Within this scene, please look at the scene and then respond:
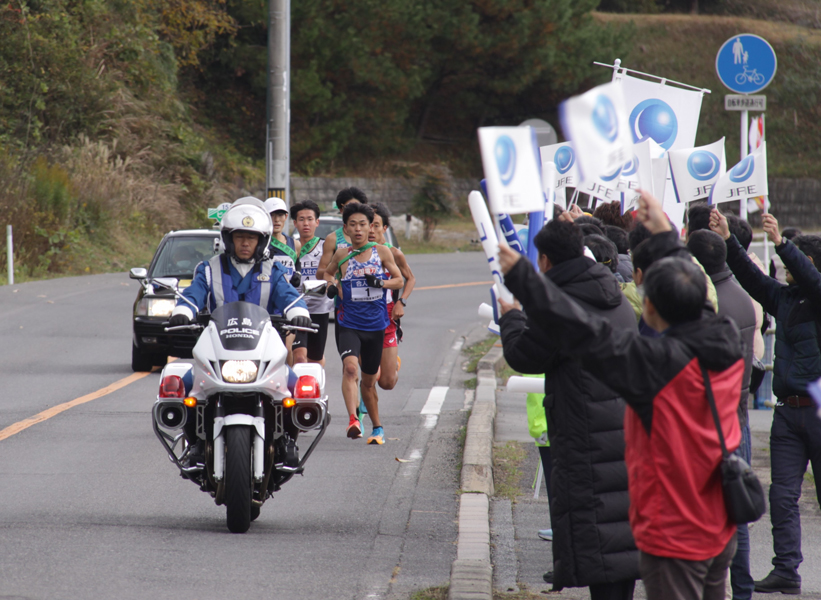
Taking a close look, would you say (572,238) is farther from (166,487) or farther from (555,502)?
(166,487)

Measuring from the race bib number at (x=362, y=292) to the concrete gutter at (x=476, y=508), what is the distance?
1.33m

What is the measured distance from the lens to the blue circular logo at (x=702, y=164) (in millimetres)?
8047

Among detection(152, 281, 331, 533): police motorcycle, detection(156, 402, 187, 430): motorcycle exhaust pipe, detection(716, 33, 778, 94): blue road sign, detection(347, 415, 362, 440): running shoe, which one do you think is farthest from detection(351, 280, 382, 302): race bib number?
detection(716, 33, 778, 94): blue road sign

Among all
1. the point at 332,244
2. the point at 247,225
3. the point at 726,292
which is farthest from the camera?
the point at 332,244

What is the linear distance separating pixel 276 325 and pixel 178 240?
24.7 feet

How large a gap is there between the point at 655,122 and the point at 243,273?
4101 mm

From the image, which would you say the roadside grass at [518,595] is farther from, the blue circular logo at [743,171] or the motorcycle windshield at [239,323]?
the blue circular logo at [743,171]

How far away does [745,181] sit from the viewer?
7.85 m

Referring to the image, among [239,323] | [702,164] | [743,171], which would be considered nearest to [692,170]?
[702,164]

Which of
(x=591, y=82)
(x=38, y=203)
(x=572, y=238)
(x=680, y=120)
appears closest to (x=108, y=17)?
(x=38, y=203)

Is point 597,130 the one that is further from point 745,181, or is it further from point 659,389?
point 745,181

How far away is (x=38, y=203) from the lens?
24.5m

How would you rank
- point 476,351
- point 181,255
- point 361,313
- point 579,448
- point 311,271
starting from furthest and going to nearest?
1. point 476,351
2. point 181,255
3. point 311,271
4. point 361,313
5. point 579,448

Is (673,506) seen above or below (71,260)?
above
